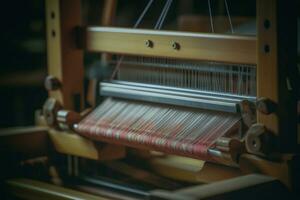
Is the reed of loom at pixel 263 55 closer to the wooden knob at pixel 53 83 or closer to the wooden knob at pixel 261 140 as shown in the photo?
the wooden knob at pixel 261 140

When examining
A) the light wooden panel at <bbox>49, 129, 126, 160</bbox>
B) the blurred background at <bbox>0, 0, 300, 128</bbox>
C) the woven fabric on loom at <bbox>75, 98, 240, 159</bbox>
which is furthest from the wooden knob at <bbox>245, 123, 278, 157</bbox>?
the blurred background at <bbox>0, 0, 300, 128</bbox>

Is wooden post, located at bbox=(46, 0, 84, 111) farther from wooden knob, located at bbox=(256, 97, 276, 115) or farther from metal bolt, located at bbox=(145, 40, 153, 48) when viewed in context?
wooden knob, located at bbox=(256, 97, 276, 115)

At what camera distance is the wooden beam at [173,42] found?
7.24 feet

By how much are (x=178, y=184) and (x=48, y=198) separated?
50cm

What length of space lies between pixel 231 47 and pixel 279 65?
0.19 metres

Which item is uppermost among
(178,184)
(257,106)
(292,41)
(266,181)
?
(292,41)

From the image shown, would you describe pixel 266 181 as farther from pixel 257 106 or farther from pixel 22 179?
pixel 22 179

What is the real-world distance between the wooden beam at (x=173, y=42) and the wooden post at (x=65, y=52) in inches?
3.6

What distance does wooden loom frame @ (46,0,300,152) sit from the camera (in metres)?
2.09

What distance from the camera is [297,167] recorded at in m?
2.11

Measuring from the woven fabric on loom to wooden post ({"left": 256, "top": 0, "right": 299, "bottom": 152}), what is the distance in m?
0.17

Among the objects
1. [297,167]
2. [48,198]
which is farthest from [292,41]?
[48,198]

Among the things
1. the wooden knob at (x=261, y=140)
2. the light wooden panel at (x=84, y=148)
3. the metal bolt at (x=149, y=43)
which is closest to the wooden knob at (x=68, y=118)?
the light wooden panel at (x=84, y=148)

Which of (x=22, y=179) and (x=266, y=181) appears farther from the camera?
(x=22, y=179)
